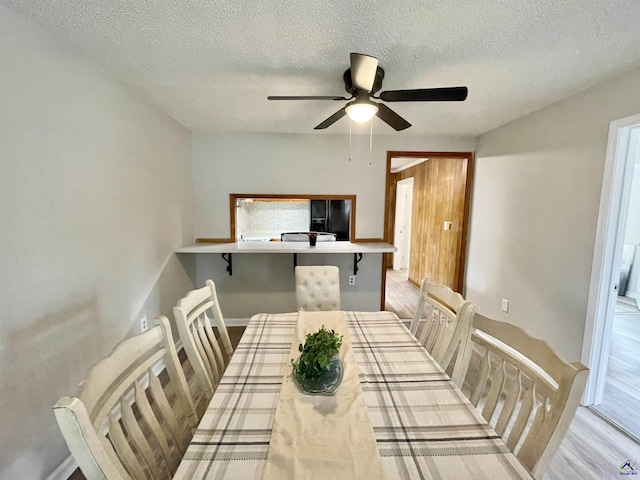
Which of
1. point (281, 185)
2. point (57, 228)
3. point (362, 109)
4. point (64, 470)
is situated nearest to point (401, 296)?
point (281, 185)

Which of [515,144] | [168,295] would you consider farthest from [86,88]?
[515,144]

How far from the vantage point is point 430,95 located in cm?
143

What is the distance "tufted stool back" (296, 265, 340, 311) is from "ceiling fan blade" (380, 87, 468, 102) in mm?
1192

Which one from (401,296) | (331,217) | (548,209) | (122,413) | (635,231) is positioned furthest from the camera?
(331,217)

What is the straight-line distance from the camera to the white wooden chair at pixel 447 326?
1.24m

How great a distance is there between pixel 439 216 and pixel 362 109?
118 inches

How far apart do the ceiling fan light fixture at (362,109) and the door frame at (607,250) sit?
Answer: 154 cm

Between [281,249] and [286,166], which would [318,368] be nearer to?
[281,249]

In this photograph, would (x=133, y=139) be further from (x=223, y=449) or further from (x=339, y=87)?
(x=223, y=449)

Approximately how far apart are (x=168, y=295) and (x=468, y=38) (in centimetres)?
286

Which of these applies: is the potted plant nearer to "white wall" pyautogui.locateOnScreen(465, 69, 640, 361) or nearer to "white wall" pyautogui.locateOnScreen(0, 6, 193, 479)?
"white wall" pyautogui.locateOnScreen(0, 6, 193, 479)

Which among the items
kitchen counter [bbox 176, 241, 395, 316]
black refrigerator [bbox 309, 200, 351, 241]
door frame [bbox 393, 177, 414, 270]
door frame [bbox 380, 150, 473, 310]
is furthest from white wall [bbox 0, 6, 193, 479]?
door frame [bbox 393, 177, 414, 270]

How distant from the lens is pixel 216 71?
1.70 meters

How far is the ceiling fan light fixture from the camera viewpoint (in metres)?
1.53
